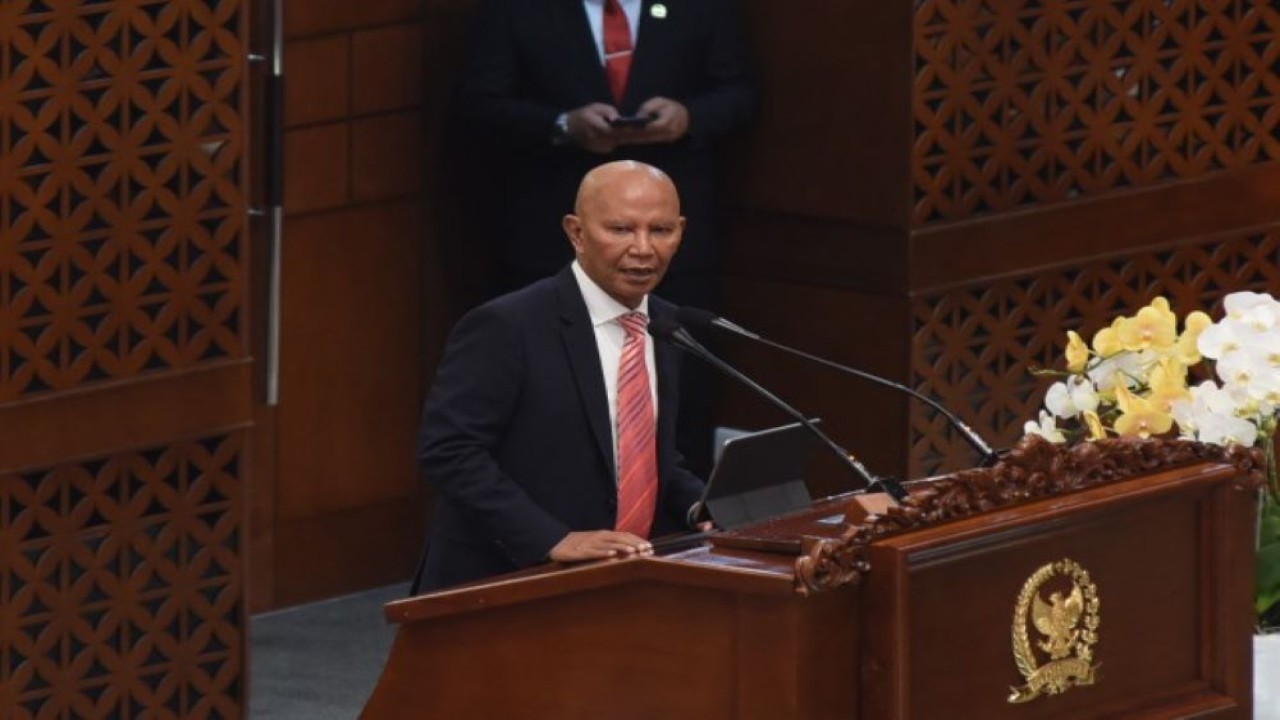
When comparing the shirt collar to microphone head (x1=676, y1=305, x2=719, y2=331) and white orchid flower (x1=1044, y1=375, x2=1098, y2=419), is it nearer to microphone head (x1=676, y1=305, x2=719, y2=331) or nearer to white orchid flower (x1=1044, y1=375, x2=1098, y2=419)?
microphone head (x1=676, y1=305, x2=719, y2=331)

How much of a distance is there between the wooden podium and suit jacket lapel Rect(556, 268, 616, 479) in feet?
2.20

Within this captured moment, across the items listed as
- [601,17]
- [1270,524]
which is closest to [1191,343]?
[1270,524]

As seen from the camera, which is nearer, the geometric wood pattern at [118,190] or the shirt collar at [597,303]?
the shirt collar at [597,303]

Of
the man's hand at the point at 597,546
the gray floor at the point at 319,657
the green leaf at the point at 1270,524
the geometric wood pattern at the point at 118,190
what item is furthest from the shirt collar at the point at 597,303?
the gray floor at the point at 319,657

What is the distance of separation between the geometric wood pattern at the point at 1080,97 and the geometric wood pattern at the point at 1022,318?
219 mm

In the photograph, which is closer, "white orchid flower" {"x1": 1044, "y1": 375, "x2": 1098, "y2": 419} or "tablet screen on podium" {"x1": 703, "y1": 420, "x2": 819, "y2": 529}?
"tablet screen on podium" {"x1": 703, "y1": 420, "x2": 819, "y2": 529}

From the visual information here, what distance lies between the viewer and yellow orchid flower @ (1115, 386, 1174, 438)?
14.5ft

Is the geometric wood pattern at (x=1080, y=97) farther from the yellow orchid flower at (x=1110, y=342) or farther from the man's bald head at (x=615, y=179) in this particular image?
the yellow orchid flower at (x=1110, y=342)

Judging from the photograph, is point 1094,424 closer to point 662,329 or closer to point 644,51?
point 662,329

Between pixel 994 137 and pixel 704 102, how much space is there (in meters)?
Answer: 0.79

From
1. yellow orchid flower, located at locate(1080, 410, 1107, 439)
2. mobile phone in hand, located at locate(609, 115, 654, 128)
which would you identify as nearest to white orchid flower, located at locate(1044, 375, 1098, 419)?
yellow orchid flower, located at locate(1080, 410, 1107, 439)

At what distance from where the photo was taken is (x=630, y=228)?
4.84 metres

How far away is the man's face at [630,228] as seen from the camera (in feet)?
15.8

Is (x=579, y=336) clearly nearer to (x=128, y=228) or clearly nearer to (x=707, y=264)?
(x=128, y=228)
